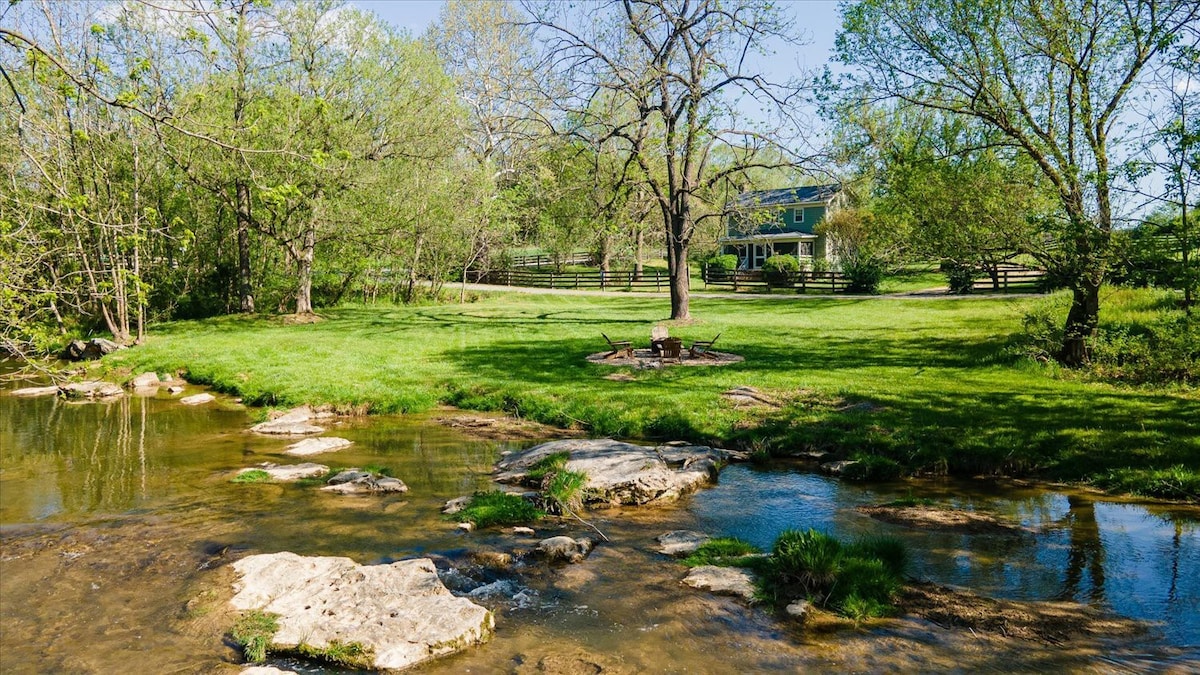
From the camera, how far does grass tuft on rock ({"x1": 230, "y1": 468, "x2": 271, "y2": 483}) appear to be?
36.7 feet

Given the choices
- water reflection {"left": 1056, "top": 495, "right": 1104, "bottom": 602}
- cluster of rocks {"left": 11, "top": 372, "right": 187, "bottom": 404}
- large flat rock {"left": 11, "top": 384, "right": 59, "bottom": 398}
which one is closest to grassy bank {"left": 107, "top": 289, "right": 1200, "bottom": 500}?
cluster of rocks {"left": 11, "top": 372, "right": 187, "bottom": 404}

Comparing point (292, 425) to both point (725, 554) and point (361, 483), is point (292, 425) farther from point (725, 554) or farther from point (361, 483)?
point (725, 554)

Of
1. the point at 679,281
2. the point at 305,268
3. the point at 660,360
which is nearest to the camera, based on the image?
the point at 660,360

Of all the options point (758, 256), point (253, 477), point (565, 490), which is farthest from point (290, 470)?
point (758, 256)

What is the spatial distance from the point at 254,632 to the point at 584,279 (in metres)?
47.4

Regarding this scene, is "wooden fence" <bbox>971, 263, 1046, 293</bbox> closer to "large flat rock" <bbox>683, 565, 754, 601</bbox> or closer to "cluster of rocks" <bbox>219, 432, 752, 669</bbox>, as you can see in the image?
"cluster of rocks" <bbox>219, 432, 752, 669</bbox>

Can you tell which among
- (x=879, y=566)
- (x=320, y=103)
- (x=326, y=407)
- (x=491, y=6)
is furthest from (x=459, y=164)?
(x=879, y=566)

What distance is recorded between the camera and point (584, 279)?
175ft

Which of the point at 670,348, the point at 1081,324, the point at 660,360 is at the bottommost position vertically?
the point at 660,360

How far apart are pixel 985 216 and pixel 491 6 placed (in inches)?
1642

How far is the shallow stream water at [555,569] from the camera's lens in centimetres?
616

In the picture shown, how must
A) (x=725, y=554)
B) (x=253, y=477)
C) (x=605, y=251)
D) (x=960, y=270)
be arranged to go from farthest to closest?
(x=605, y=251) < (x=960, y=270) < (x=253, y=477) < (x=725, y=554)

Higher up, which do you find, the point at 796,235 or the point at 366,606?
the point at 796,235

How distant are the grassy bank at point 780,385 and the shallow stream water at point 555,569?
1237mm
